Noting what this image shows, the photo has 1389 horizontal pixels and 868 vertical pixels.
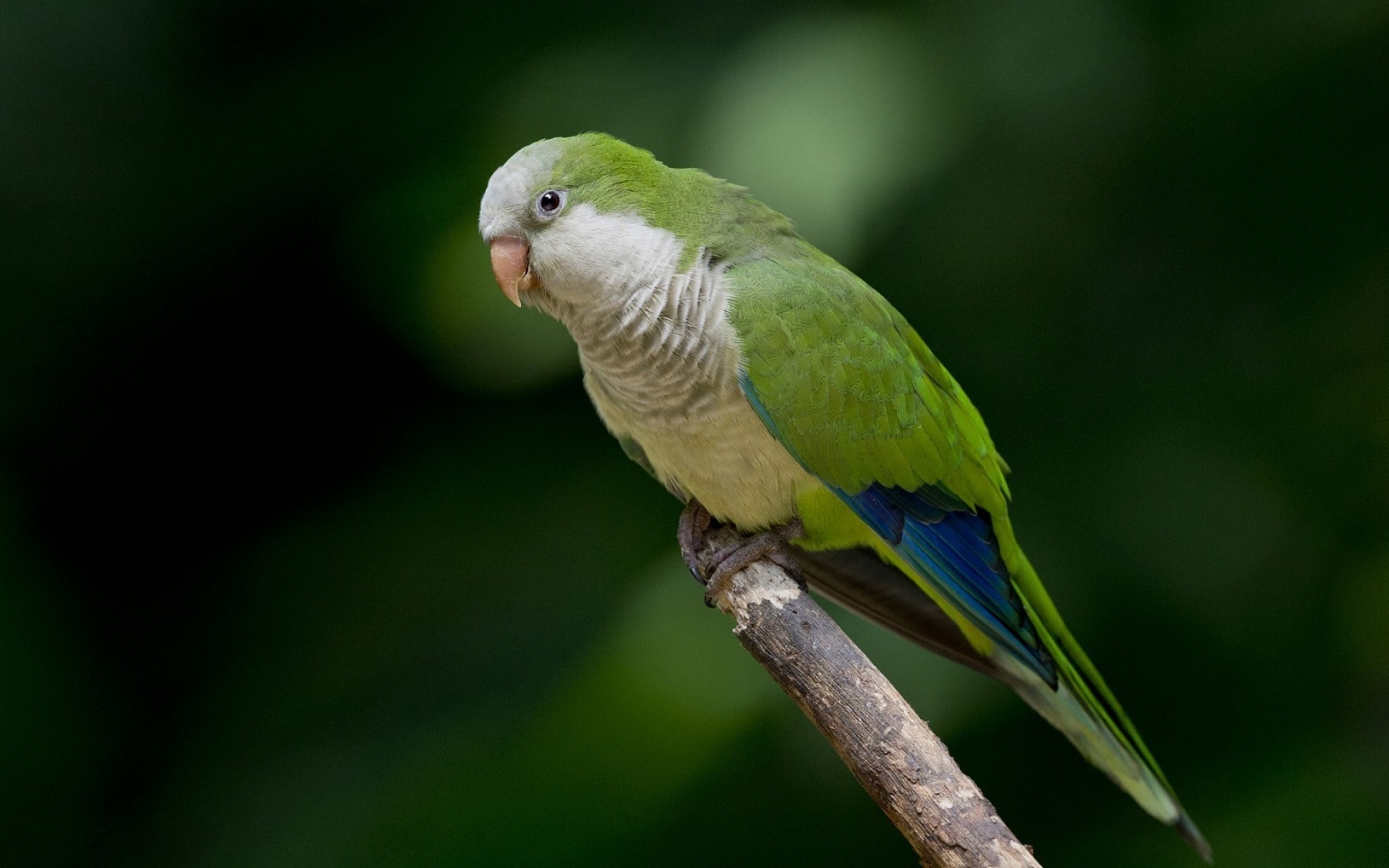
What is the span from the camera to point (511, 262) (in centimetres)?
192

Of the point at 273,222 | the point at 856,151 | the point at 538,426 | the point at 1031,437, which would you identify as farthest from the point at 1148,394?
the point at 273,222

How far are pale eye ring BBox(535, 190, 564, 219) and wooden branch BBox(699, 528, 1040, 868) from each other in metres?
0.66

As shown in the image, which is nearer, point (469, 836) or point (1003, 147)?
point (469, 836)

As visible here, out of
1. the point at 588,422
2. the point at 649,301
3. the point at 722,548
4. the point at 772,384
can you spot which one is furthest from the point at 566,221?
the point at 588,422

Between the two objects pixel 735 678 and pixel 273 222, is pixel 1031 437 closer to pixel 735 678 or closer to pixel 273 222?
pixel 735 678

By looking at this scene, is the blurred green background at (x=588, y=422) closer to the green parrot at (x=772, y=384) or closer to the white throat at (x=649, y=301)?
the green parrot at (x=772, y=384)

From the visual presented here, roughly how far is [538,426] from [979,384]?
110cm

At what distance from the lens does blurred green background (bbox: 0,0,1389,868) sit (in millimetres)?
2656

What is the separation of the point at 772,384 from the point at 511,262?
0.46 meters

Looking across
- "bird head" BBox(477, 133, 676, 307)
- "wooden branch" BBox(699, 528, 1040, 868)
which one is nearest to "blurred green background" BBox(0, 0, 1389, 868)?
"bird head" BBox(477, 133, 676, 307)

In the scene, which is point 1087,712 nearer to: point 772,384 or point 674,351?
point 772,384

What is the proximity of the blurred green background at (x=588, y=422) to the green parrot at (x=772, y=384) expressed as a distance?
1.94 ft

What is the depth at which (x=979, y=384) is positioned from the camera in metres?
2.94

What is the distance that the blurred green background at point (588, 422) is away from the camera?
2.66m
